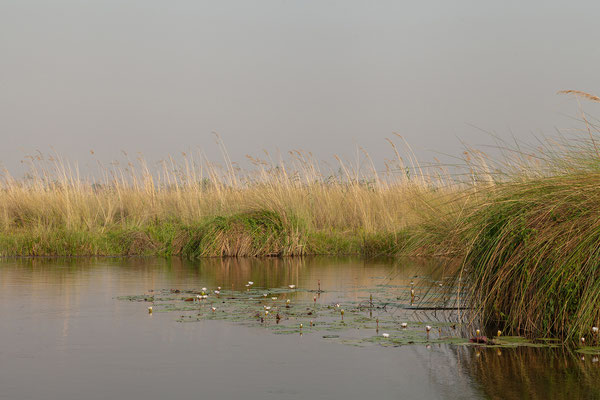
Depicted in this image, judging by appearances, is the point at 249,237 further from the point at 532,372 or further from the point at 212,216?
the point at 532,372

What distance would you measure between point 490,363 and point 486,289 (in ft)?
4.09

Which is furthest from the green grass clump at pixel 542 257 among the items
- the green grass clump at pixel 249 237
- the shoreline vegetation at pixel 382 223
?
the green grass clump at pixel 249 237

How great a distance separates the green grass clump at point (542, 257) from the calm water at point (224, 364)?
1.61 feet

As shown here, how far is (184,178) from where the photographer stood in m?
18.2

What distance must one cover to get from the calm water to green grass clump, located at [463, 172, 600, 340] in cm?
49

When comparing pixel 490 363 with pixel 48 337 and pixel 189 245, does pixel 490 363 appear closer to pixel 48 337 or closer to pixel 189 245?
pixel 48 337

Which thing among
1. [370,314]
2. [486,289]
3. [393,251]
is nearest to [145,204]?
[393,251]

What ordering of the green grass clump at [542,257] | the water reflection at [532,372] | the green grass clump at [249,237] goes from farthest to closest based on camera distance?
the green grass clump at [249,237]
the green grass clump at [542,257]
the water reflection at [532,372]

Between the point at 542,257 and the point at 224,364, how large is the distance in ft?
8.23

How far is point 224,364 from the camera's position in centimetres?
482

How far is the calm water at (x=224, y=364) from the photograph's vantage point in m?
4.13

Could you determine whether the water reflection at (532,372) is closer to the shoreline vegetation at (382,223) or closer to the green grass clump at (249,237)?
the shoreline vegetation at (382,223)

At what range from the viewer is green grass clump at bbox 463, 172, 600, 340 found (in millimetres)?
5363

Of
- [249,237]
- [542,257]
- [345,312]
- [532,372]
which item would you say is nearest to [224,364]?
[532,372]
